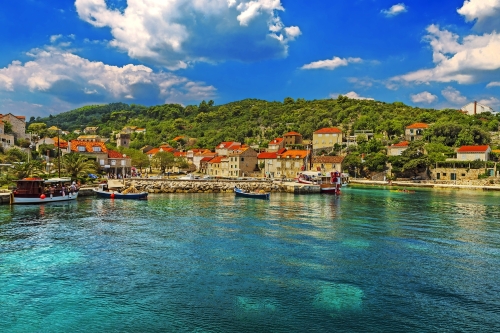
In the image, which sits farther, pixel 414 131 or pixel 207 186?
pixel 414 131

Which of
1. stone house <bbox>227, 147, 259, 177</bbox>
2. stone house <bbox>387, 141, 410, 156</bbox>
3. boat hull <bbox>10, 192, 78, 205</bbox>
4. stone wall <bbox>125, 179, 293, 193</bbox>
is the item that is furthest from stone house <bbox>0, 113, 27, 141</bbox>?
stone house <bbox>387, 141, 410, 156</bbox>

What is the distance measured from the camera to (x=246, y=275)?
15961 millimetres

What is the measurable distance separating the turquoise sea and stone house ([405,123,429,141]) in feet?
250

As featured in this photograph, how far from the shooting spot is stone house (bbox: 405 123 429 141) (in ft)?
330

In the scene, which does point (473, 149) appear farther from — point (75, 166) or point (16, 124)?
point (16, 124)

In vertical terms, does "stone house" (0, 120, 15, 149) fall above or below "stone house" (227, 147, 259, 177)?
above

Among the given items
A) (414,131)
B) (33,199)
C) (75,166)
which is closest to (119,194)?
(33,199)

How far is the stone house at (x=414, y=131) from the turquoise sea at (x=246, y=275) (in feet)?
250

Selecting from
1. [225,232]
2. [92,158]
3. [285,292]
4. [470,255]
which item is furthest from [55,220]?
[92,158]

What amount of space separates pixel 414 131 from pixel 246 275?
9759cm

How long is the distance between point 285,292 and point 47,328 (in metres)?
7.68

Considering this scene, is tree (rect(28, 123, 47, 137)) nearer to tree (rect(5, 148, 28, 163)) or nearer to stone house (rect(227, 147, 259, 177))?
tree (rect(5, 148, 28, 163))

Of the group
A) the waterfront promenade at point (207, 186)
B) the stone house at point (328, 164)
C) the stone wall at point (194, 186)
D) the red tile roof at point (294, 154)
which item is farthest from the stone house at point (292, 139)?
the stone wall at point (194, 186)

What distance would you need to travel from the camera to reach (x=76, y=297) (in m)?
13.5
